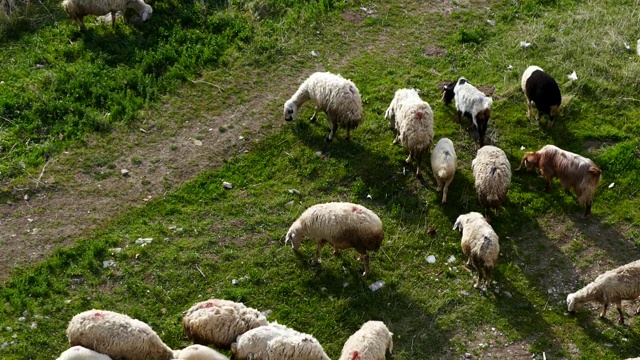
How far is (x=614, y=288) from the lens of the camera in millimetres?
10789

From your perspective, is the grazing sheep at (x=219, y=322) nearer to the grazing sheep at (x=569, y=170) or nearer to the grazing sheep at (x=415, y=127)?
the grazing sheep at (x=415, y=127)

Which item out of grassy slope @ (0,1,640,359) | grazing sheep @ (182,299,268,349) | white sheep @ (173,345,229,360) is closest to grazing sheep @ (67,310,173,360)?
white sheep @ (173,345,229,360)

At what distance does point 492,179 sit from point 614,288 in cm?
266

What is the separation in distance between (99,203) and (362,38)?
7486mm

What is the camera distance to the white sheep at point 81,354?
369 inches

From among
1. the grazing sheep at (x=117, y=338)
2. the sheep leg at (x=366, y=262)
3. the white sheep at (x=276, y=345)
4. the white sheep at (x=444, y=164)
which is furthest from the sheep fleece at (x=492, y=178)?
the grazing sheep at (x=117, y=338)

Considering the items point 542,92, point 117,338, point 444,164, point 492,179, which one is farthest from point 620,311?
point 117,338

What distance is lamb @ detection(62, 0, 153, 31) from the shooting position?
1645 centimetres

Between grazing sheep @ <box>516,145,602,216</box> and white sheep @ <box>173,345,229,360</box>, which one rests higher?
grazing sheep @ <box>516,145,602,216</box>

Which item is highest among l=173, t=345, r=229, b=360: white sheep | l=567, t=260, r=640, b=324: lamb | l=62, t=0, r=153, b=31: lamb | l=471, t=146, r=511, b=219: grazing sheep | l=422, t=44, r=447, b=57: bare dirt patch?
l=62, t=0, r=153, b=31: lamb

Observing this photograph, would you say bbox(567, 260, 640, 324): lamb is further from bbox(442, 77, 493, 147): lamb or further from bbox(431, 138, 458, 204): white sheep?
bbox(442, 77, 493, 147): lamb

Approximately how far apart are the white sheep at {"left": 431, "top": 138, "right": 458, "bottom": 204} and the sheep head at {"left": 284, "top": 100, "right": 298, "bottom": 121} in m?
3.03

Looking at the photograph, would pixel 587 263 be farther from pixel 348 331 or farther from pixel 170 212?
pixel 170 212

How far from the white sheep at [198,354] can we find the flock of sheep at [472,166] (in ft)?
8.76
